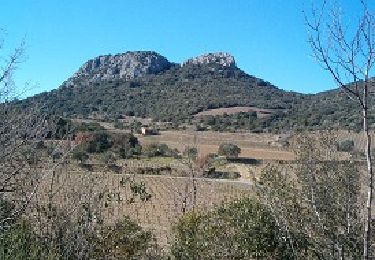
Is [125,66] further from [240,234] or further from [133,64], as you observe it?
[240,234]

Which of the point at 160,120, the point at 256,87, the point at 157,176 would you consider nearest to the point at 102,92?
the point at 160,120

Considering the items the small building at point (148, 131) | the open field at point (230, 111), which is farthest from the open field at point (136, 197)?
the open field at point (230, 111)

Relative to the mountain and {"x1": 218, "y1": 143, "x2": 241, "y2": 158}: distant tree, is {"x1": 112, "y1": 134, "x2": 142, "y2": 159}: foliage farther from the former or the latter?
the mountain

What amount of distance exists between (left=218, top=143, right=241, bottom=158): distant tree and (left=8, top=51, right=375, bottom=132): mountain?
11503 mm

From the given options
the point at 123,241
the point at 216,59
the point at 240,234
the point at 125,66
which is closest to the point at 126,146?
the point at 123,241

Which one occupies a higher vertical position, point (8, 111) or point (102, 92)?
point (102, 92)

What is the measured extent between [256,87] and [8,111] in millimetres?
93985

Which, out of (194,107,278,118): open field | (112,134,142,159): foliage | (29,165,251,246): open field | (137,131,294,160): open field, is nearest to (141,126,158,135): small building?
(137,131,294,160): open field

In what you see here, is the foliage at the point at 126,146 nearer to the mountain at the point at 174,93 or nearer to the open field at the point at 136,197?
the open field at the point at 136,197

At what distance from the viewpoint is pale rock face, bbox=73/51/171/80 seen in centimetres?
11500

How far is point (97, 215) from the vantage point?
11562 mm

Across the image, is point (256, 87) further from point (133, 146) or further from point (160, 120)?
point (133, 146)

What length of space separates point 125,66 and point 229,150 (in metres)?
61.8

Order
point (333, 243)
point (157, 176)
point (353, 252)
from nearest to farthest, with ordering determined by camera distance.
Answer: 1. point (333, 243)
2. point (353, 252)
3. point (157, 176)
